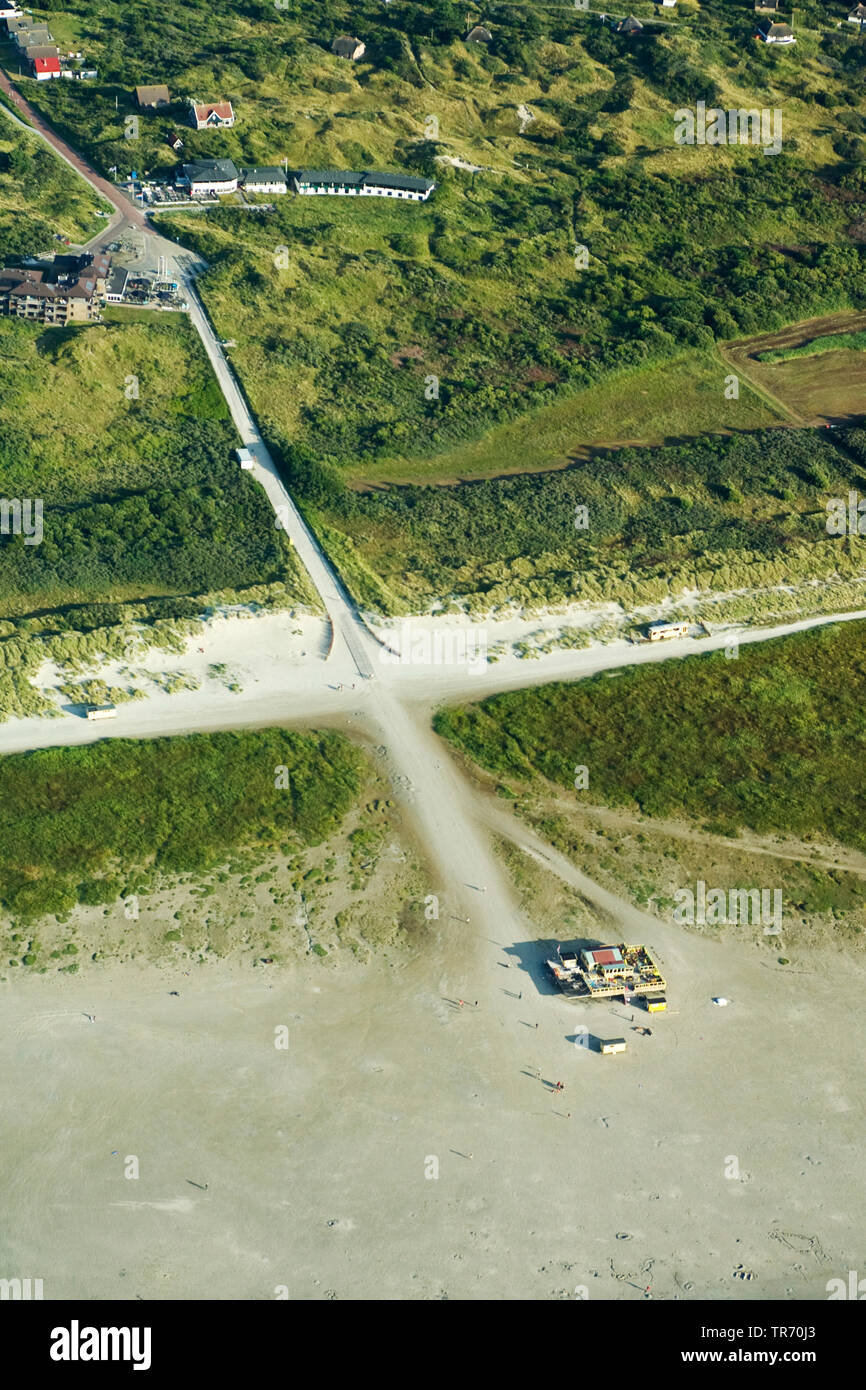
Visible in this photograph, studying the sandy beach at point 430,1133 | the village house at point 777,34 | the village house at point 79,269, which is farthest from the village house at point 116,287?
the village house at point 777,34

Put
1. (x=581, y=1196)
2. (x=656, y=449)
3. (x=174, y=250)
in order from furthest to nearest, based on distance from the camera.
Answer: (x=174, y=250) < (x=656, y=449) < (x=581, y=1196)

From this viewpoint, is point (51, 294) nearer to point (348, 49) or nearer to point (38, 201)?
Answer: point (38, 201)

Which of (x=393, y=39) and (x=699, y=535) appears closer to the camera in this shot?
(x=699, y=535)

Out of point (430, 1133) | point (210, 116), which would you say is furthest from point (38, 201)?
point (430, 1133)

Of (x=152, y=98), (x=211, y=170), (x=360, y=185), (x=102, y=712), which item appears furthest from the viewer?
(x=152, y=98)

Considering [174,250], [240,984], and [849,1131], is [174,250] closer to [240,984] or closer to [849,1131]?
[240,984]

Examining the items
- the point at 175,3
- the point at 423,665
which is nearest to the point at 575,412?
the point at 423,665
